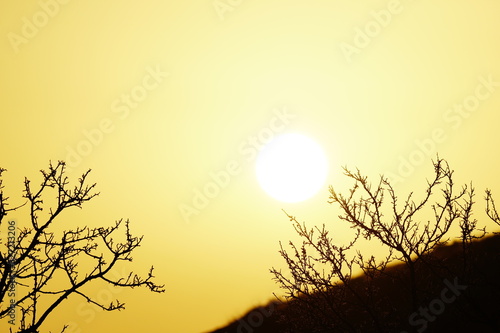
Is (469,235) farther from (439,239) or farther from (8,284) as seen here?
(8,284)

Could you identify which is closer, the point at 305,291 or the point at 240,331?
the point at 305,291

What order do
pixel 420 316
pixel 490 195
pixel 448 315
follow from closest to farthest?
pixel 420 316, pixel 490 195, pixel 448 315

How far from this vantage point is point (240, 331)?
3139 centimetres

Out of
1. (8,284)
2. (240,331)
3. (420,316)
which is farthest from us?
(240,331)

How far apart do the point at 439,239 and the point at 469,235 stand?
0.64m

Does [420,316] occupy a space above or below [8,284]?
below

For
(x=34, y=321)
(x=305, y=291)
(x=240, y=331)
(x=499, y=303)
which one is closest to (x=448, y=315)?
(x=499, y=303)

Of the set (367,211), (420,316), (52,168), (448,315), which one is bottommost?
(448,315)
